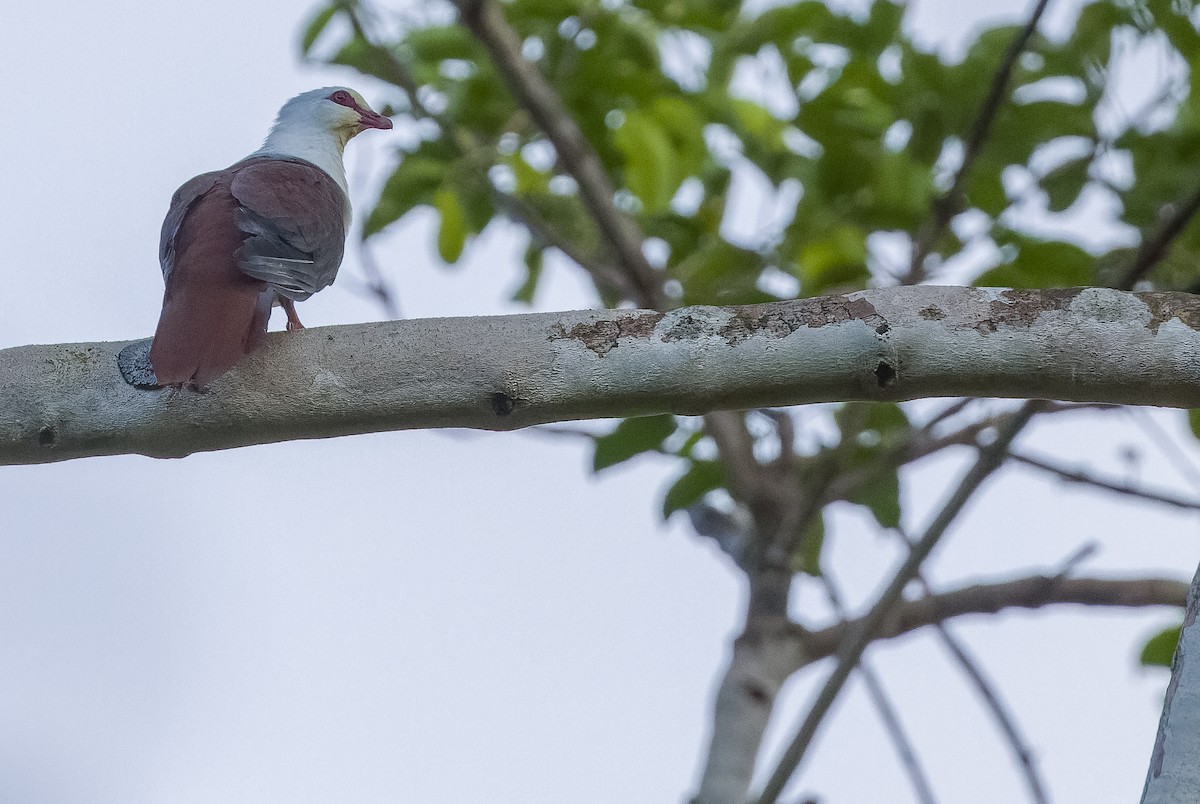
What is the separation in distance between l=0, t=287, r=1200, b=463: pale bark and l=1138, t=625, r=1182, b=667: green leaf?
1393 mm

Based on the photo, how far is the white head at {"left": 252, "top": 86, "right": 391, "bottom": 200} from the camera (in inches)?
107

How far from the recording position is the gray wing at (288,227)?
2.04 m

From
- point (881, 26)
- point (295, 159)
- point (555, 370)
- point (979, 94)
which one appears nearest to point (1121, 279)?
point (979, 94)

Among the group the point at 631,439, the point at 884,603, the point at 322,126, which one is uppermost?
the point at 322,126

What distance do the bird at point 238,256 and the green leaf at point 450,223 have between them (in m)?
0.75

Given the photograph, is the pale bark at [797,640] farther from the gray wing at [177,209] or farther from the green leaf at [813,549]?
the gray wing at [177,209]

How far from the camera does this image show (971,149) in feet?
9.11

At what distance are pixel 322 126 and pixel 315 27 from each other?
46 cm

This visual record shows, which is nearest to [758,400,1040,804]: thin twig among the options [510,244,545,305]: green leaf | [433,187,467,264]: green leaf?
[433,187,467,264]: green leaf

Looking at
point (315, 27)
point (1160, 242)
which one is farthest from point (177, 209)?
point (1160, 242)

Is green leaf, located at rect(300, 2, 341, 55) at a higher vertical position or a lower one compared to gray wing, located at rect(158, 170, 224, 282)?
higher

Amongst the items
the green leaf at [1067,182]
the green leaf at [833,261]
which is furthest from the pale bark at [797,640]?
the green leaf at [1067,182]

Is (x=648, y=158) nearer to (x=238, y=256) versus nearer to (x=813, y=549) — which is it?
(x=813, y=549)

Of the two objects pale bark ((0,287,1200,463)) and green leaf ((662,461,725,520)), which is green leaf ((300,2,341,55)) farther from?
pale bark ((0,287,1200,463))
